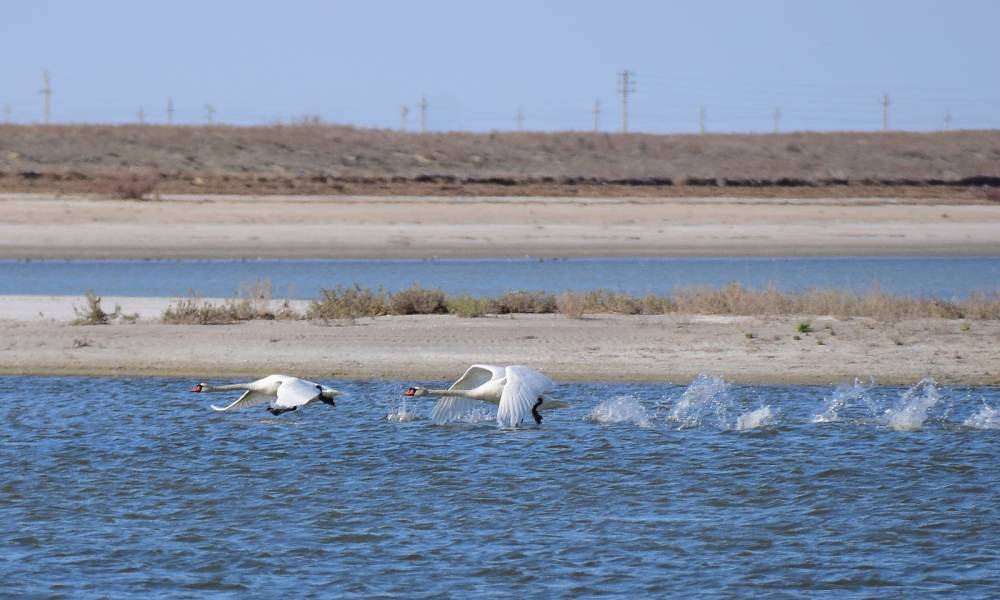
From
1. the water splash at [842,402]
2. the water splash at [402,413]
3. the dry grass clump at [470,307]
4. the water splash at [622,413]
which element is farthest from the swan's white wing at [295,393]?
the dry grass clump at [470,307]

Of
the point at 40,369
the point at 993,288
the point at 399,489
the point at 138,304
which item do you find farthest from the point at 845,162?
the point at 399,489

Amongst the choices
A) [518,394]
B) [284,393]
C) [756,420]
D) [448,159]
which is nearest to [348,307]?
[284,393]

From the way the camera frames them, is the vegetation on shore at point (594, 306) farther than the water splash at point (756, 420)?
Yes

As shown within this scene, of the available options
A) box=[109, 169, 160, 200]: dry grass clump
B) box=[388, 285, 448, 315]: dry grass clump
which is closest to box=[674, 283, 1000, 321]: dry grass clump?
box=[388, 285, 448, 315]: dry grass clump

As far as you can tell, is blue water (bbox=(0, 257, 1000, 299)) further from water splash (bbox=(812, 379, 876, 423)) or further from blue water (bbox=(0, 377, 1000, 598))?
blue water (bbox=(0, 377, 1000, 598))

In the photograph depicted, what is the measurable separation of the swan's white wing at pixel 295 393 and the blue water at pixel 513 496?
17.3 inches

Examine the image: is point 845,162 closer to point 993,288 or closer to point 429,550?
point 993,288

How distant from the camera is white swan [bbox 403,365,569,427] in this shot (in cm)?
1235

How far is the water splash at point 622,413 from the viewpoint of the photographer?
14.1 meters

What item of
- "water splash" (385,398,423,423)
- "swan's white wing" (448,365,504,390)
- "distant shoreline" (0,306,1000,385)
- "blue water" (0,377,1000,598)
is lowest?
"blue water" (0,377,1000,598)

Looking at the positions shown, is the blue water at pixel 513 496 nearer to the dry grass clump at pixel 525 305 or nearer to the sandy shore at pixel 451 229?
the dry grass clump at pixel 525 305

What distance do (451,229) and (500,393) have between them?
25726 millimetres

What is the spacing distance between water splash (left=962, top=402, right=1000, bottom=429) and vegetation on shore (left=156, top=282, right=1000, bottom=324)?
4996 millimetres

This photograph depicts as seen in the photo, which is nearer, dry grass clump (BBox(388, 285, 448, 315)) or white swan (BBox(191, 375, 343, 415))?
white swan (BBox(191, 375, 343, 415))
